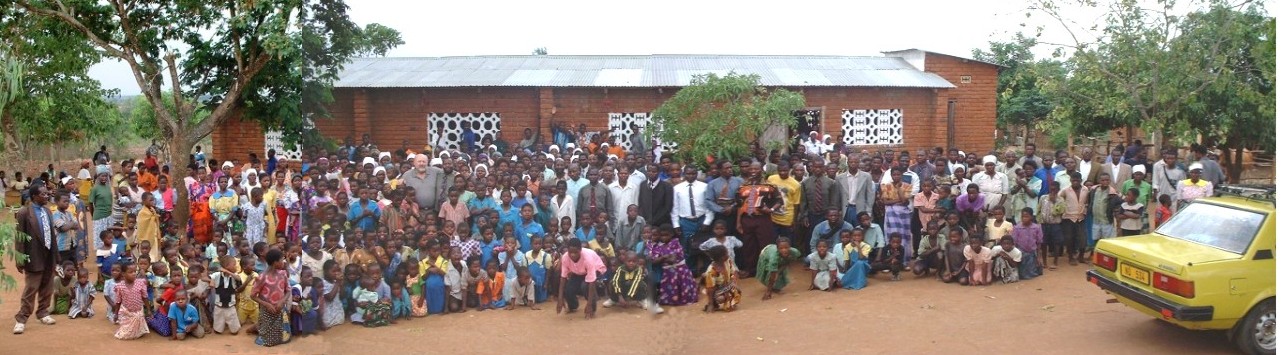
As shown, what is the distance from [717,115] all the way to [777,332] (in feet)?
6.85

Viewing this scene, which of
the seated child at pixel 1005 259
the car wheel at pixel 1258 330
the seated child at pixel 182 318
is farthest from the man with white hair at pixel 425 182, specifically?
the car wheel at pixel 1258 330

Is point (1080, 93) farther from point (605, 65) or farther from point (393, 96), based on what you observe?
point (393, 96)

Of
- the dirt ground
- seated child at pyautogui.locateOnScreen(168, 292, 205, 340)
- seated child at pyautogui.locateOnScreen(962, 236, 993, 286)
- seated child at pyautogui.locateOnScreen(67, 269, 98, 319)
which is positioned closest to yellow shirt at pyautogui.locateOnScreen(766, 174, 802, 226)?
the dirt ground

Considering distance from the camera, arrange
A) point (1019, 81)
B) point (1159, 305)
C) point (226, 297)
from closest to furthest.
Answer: point (1159, 305) < point (226, 297) < point (1019, 81)

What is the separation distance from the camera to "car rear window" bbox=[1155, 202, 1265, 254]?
5445mm

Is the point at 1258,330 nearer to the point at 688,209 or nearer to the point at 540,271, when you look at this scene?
the point at 688,209

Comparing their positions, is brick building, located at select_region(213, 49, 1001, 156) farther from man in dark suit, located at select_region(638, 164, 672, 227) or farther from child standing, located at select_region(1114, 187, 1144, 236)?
child standing, located at select_region(1114, 187, 1144, 236)

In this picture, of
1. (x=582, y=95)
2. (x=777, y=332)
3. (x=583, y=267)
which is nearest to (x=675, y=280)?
(x=583, y=267)

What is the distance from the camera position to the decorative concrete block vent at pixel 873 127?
9086 millimetres

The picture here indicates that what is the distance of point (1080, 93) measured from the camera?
9.81 metres

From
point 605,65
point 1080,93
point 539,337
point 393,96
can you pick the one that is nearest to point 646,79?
point 605,65

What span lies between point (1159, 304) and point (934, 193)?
104 inches

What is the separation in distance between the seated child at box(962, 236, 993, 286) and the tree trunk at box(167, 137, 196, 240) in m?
7.20

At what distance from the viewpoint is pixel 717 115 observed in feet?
25.1
